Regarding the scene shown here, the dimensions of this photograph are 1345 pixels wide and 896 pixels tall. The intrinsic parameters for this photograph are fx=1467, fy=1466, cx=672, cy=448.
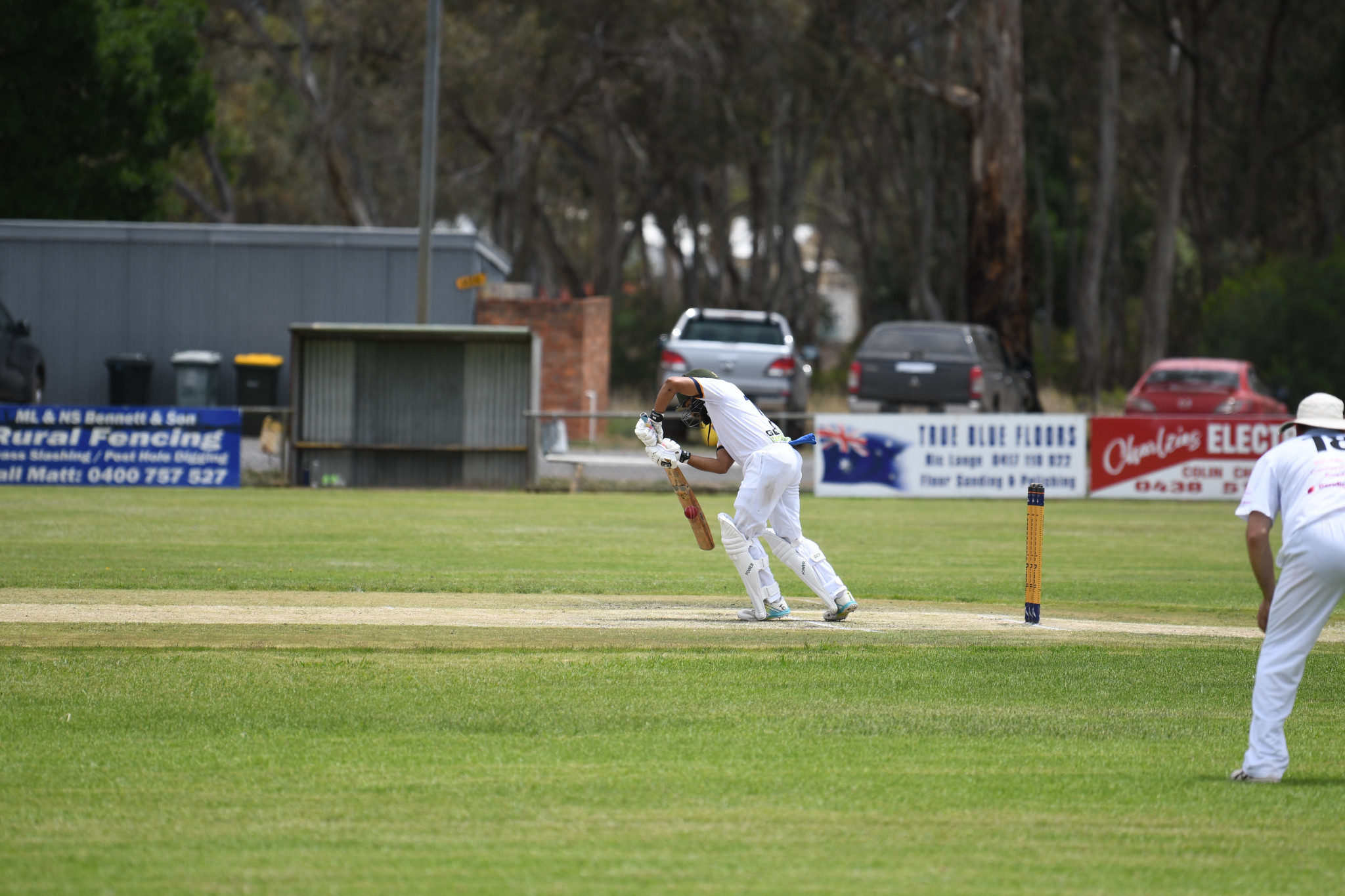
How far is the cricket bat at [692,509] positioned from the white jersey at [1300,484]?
5.00 metres

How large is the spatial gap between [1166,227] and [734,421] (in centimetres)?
3333

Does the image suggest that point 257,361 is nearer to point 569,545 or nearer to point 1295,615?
point 569,545

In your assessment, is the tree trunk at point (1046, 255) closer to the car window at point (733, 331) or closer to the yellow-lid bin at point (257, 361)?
the car window at point (733, 331)

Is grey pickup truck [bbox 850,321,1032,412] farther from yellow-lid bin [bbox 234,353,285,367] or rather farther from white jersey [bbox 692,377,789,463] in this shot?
white jersey [bbox 692,377,789,463]

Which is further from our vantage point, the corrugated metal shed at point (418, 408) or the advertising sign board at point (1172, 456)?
the corrugated metal shed at point (418, 408)

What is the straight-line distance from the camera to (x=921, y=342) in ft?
84.3

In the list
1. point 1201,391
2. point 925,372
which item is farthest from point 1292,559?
point 1201,391

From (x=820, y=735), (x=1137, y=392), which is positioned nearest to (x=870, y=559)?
(x=820, y=735)

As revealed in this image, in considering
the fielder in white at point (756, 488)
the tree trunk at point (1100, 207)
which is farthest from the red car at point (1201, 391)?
the fielder in white at point (756, 488)

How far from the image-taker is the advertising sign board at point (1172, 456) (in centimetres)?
2317

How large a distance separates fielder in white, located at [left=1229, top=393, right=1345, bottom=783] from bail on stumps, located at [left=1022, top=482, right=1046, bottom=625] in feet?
13.4

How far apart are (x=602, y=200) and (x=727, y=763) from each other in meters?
43.6

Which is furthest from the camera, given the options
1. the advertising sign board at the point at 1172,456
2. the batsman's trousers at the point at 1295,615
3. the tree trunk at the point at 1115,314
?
the tree trunk at the point at 1115,314

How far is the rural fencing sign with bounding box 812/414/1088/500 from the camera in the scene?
2323 centimetres
